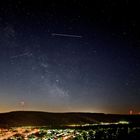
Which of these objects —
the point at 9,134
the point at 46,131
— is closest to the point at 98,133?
the point at 46,131

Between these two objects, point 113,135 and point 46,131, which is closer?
point 113,135

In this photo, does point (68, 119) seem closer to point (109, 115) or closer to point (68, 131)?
point (109, 115)

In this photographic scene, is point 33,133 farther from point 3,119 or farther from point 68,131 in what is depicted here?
point 3,119

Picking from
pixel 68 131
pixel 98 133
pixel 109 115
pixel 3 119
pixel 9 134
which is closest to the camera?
pixel 98 133

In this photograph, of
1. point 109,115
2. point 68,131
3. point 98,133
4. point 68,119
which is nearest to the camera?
point 98,133

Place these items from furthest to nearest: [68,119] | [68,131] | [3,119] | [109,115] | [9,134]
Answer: [109,115]
[68,119]
[3,119]
[9,134]
[68,131]

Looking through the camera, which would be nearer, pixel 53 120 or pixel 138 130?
pixel 138 130

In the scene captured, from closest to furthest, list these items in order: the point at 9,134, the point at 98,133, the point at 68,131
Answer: the point at 98,133, the point at 68,131, the point at 9,134

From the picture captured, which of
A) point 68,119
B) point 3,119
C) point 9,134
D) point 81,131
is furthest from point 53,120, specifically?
point 81,131
